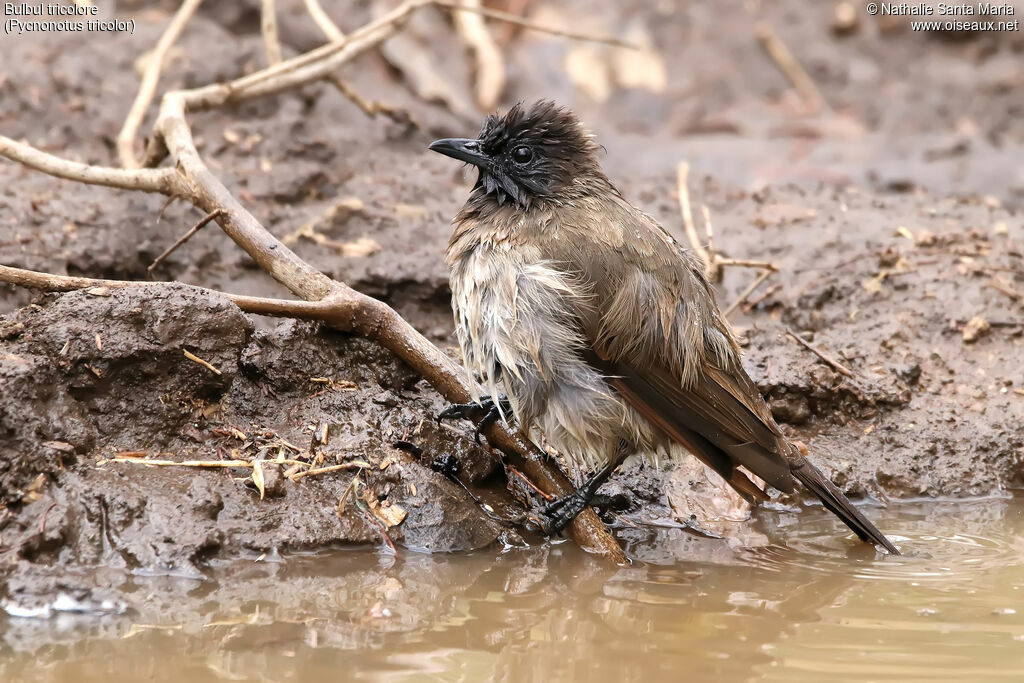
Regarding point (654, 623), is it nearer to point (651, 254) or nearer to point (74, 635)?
point (651, 254)

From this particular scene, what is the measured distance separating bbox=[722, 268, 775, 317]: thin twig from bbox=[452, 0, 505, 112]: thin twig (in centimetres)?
351

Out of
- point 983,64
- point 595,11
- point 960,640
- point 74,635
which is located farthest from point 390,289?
point 983,64

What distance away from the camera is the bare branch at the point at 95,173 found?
5.17 meters

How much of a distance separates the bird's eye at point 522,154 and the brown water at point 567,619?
5.74ft

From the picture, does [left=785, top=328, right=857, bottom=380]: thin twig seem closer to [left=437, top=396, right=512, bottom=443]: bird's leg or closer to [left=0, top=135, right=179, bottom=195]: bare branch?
[left=437, top=396, right=512, bottom=443]: bird's leg

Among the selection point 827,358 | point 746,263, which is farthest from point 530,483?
point 746,263

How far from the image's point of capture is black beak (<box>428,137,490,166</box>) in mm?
4891

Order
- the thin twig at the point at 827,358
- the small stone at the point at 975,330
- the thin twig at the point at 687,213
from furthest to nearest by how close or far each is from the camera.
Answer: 1. the thin twig at the point at 687,213
2. the small stone at the point at 975,330
3. the thin twig at the point at 827,358

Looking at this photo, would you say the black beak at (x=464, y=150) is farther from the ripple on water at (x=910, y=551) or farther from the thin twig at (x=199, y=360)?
the ripple on water at (x=910, y=551)

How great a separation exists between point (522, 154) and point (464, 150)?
0.27 meters

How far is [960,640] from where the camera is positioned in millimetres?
3584

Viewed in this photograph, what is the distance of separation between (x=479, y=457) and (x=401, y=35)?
5.19 metres

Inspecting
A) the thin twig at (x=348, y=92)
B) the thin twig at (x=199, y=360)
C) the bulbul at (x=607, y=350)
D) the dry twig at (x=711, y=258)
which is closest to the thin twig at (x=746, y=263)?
the dry twig at (x=711, y=258)

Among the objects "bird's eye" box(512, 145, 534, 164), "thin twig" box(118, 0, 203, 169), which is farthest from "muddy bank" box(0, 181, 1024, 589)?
"thin twig" box(118, 0, 203, 169)
